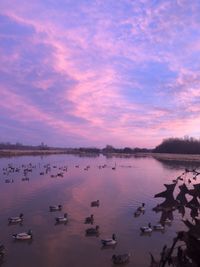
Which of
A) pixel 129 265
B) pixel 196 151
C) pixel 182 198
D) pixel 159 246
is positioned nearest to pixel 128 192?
pixel 159 246

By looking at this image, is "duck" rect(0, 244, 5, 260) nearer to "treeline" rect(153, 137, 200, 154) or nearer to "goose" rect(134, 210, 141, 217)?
"goose" rect(134, 210, 141, 217)

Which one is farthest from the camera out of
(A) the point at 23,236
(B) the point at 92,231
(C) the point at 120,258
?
(B) the point at 92,231

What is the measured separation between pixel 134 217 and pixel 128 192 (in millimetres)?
10148

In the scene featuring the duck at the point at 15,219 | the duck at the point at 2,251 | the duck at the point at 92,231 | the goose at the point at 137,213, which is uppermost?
the goose at the point at 137,213

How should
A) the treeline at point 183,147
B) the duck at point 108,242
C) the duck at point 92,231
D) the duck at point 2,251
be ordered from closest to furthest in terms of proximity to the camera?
the duck at point 2,251
the duck at point 108,242
the duck at point 92,231
the treeline at point 183,147

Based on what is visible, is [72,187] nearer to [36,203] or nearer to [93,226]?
[36,203]

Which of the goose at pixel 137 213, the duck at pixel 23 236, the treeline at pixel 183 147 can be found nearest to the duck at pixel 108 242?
the duck at pixel 23 236

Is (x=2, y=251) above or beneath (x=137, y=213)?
beneath

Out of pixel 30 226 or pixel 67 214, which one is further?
pixel 67 214

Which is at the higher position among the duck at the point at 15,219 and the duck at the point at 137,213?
the duck at the point at 137,213

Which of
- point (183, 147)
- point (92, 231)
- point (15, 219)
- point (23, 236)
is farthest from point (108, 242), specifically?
point (183, 147)

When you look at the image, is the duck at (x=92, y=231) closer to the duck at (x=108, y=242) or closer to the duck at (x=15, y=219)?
the duck at (x=108, y=242)

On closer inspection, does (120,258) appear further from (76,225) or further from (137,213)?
(137,213)

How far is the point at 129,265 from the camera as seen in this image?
15570 mm
